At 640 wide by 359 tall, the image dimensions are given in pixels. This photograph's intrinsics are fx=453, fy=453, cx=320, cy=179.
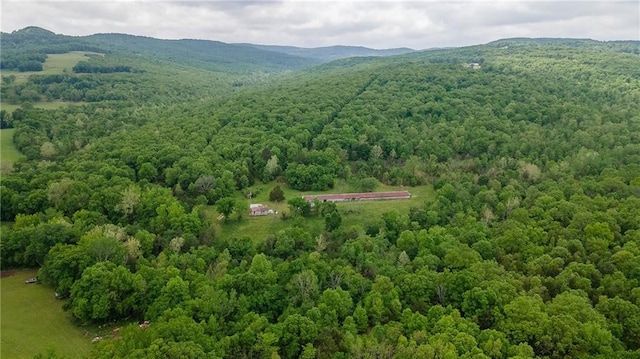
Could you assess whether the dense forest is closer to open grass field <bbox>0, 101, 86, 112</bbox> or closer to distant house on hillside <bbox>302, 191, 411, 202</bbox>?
distant house on hillside <bbox>302, 191, 411, 202</bbox>

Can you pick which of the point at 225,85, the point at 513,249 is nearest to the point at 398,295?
the point at 513,249

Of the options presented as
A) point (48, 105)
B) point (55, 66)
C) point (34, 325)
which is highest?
A: point (55, 66)

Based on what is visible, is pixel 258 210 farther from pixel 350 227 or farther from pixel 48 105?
pixel 48 105

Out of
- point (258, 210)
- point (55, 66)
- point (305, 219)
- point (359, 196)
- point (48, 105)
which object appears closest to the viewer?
point (305, 219)

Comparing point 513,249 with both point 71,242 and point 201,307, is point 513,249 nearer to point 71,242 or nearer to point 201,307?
point 201,307

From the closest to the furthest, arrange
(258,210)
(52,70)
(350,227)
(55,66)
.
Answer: (350,227), (258,210), (52,70), (55,66)

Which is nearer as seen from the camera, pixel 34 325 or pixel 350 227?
pixel 34 325

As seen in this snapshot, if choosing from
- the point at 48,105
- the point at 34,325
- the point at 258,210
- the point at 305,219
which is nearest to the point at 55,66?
the point at 48,105
